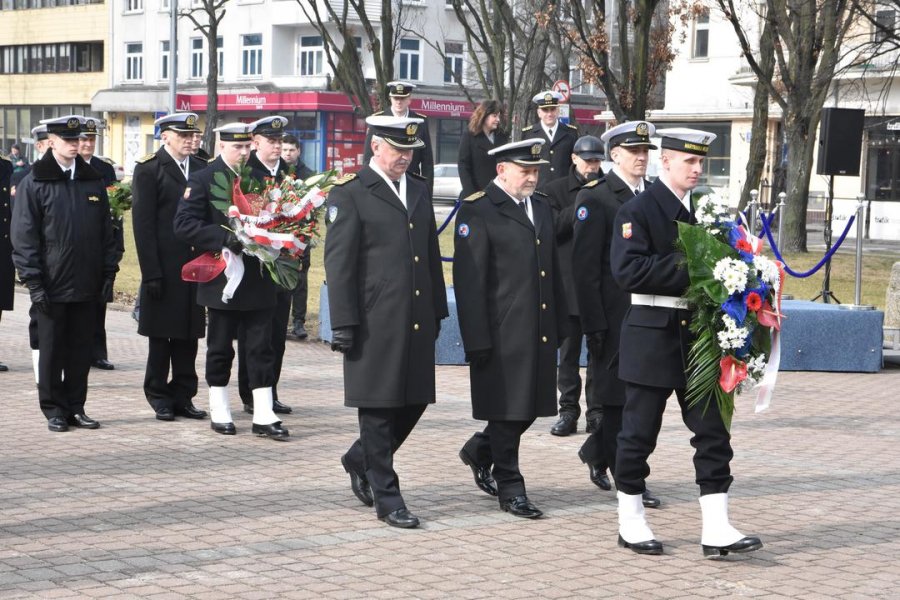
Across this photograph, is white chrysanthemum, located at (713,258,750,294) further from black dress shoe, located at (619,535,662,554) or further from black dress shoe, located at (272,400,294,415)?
black dress shoe, located at (272,400,294,415)

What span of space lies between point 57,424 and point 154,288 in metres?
1.15

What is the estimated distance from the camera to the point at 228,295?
31.5 ft

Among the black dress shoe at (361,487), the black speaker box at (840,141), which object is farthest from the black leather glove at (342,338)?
the black speaker box at (840,141)

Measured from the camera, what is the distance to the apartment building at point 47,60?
6962cm

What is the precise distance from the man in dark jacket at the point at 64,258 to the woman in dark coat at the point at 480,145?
4.25 metres

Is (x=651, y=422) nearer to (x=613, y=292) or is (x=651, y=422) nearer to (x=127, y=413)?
(x=613, y=292)

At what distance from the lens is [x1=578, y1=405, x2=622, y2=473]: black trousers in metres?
8.19

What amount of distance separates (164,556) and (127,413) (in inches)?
166

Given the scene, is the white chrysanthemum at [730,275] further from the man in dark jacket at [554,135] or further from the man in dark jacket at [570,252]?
the man in dark jacket at [554,135]

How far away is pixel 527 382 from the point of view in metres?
7.58

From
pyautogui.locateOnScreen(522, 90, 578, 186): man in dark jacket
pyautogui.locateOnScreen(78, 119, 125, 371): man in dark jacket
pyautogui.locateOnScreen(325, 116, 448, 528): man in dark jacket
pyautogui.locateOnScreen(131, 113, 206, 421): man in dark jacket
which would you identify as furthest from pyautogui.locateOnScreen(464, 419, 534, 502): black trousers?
pyautogui.locateOnScreen(522, 90, 578, 186): man in dark jacket

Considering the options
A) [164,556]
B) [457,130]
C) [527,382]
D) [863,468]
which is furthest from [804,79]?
[457,130]

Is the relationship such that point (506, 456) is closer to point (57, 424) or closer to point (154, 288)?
point (154, 288)

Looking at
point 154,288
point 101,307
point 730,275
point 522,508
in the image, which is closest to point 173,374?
point 154,288
